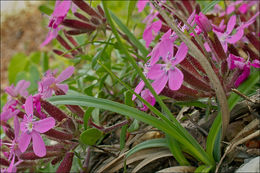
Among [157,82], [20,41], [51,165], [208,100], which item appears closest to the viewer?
[157,82]

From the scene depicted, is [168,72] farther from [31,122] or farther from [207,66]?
[31,122]

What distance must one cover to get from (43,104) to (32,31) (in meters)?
3.82

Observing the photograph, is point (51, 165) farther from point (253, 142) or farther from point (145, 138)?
point (253, 142)

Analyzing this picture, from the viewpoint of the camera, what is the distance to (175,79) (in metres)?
0.76

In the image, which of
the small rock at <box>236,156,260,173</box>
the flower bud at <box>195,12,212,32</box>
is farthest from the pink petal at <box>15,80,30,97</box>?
the small rock at <box>236,156,260,173</box>

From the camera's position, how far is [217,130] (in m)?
0.84

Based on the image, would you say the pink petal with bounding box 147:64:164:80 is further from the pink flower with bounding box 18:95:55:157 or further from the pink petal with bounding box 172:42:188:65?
the pink flower with bounding box 18:95:55:157

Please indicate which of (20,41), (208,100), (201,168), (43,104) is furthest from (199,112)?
(20,41)

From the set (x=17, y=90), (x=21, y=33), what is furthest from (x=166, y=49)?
(x=21, y=33)

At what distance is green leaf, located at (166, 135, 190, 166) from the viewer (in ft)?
2.87

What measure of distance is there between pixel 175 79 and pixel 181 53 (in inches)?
2.4

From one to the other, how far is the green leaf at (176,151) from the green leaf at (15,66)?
1724 millimetres

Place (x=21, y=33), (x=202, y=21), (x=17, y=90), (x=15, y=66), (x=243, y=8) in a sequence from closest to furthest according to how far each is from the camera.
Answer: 1. (x=202, y=21)
2. (x=17, y=90)
3. (x=243, y=8)
4. (x=15, y=66)
5. (x=21, y=33)

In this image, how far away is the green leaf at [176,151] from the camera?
2.87 feet
